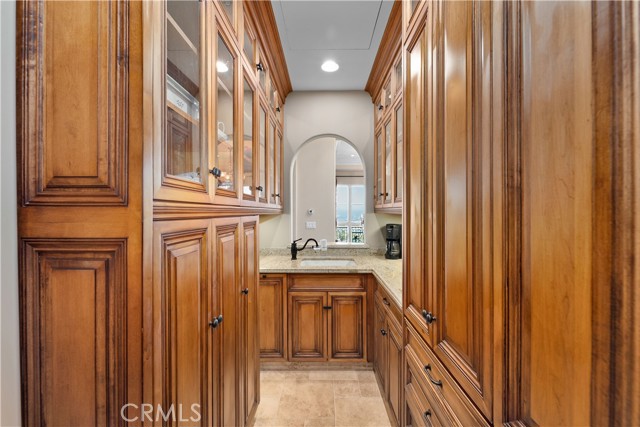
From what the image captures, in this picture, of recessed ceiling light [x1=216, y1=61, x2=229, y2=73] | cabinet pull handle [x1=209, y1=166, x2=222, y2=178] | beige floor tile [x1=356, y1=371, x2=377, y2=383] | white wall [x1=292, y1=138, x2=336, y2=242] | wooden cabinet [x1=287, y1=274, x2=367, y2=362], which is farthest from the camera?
white wall [x1=292, y1=138, x2=336, y2=242]

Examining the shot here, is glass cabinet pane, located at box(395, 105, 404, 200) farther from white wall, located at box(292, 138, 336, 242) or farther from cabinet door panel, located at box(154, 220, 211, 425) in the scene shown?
white wall, located at box(292, 138, 336, 242)

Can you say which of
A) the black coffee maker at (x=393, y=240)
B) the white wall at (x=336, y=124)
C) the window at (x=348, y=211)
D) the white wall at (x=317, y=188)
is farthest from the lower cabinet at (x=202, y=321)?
the window at (x=348, y=211)

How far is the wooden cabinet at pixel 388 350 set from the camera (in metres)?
1.62

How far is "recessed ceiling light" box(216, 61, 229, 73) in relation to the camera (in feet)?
3.80

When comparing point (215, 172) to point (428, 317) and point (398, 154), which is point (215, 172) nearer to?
point (428, 317)

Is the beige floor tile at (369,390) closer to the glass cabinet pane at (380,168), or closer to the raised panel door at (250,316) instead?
the raised panel door at (250,316)

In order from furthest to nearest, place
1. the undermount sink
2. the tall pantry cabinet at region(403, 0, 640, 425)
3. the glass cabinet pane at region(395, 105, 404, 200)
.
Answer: the undermount sink, the glass cabinet pane at region(395, 105, 404, 200), the tall pantry cabinet at region(403, 0, 640, 425)

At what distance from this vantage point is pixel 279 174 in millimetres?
2883

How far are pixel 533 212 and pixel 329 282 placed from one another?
82.1 inches

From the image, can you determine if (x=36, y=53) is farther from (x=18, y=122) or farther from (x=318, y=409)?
(x=318, y=409)

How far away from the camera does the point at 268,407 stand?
206 cm

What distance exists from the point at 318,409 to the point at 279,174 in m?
2.02

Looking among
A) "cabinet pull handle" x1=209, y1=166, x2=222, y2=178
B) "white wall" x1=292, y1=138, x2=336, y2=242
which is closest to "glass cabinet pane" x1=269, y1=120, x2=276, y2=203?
"cabinet pull handle" x1=209, y1=166, x2=222, y2=178

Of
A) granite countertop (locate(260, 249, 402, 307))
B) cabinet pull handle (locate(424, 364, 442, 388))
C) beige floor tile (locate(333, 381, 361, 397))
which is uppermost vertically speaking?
granite countertop (locate(260, 249, 402, 307))
